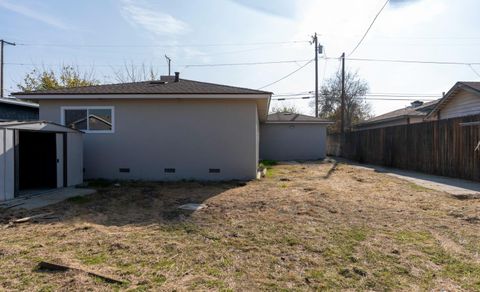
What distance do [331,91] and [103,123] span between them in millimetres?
29863

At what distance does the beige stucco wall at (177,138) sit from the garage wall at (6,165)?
3321 millimetres

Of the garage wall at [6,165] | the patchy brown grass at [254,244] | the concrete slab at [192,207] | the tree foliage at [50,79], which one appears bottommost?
the patchy brown grass at [254,244]

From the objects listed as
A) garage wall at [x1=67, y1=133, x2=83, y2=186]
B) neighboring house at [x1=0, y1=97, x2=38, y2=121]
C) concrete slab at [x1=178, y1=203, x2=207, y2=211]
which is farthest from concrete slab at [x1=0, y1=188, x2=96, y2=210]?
neighboring house at [x1=0, y1=97, x2=38, y2=121]

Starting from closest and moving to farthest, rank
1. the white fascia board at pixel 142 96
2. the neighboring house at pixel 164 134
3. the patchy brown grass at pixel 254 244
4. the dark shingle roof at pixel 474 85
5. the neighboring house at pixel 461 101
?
the patchy brown grass at pixel 254 244 < the white fascia board at pixel 142 96 < the neighboring house at pixel 164 134 < the dark shingle roof at pixel 474 85 < the neighboring house at pixel 461 101

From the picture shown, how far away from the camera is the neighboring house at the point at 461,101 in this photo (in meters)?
13.5

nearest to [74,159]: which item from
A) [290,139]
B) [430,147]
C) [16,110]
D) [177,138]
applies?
[177,138]

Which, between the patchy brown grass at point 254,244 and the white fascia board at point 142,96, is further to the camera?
the white fascia board at point 142,96

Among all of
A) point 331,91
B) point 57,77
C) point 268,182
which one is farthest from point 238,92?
point 331,91

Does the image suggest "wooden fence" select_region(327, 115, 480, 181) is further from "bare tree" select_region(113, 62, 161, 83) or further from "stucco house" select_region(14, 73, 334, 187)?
"bare tree" select_region(113, 62, 161, 83)

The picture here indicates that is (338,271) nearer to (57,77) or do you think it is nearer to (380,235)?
(380,235)

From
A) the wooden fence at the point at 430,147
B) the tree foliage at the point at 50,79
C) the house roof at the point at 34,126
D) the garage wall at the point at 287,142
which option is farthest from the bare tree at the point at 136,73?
the house roof at the point at 34,126

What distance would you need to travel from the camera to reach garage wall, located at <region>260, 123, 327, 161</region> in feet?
72.0

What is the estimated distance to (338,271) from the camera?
3490mm

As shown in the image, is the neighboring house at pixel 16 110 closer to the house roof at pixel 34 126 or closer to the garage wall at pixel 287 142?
the house roof at pixel 34 126
